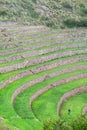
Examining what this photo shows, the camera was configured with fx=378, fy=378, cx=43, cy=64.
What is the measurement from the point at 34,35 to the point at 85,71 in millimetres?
8648

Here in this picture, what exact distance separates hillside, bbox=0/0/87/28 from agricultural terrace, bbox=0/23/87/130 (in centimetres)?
262

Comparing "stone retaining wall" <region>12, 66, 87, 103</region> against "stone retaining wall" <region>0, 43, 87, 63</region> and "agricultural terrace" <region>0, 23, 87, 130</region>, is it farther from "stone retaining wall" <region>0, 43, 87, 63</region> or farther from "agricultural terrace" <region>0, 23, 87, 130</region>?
"stone retaining wall" <region>0, 43, 87, 63</region>

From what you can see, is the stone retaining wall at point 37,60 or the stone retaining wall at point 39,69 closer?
the stone retaining wall at point 39,69

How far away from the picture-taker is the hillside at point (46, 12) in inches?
2016

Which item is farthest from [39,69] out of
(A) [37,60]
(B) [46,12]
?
(B) [46,12]

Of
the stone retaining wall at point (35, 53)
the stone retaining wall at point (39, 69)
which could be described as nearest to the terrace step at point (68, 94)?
the stone retaining wall at point (39, 69)

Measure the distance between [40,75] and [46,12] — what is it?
19.9 m

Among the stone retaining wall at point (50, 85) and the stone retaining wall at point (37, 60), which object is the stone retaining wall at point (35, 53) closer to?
the stone retaining wall at point (37, 60)

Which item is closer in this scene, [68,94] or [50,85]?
[68,94]

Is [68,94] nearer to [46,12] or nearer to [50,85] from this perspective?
[50,85]

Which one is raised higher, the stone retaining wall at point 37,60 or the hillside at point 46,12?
the hillside at point 46,12

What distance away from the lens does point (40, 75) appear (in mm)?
37688

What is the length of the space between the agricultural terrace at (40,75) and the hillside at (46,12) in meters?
2.62

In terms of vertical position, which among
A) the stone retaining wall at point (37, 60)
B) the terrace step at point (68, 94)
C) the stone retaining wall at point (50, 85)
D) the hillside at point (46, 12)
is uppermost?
the hillside at point (46, 12)
